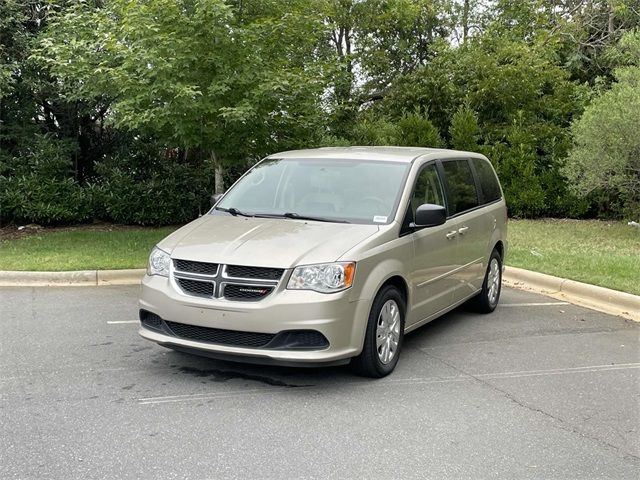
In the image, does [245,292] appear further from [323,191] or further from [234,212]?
[323,191]

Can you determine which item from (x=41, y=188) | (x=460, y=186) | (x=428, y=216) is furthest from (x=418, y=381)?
(x=41, y=188)

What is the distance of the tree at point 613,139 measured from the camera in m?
12.2

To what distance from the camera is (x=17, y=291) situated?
8141mm

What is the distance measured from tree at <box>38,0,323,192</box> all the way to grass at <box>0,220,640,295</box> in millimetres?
2063

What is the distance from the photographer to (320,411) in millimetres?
4414

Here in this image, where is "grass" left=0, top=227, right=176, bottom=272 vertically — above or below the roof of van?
below

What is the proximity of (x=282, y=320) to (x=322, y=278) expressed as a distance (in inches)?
16.0

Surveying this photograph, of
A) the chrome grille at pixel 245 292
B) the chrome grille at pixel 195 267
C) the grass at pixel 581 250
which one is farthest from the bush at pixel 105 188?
the chrome grille at pixel 245 292

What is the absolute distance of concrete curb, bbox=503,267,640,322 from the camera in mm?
7539

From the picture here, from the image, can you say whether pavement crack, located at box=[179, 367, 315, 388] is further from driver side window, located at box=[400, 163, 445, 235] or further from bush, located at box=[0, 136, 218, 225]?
bush, located at box=[0, 136, 218, 225]

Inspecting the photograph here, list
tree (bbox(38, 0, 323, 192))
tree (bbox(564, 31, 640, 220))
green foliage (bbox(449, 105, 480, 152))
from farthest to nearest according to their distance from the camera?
green foliage (bbox(449, 105, 480, 152))
tree (bbox(564, 31, 640, 220))
tree (bbox(38, 0, 323, 192))

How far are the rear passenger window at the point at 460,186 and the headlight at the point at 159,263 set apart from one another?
276 cm

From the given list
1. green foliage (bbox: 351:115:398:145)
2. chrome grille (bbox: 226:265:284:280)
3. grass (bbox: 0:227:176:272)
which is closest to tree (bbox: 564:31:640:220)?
green foliage (bbox: 351:115:398:145)

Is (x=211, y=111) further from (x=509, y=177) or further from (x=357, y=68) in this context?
(x=357, y=68)
